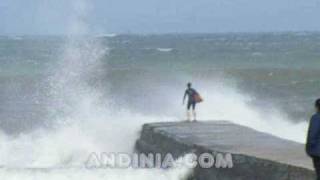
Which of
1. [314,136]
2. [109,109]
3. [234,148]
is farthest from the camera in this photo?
[109,109]

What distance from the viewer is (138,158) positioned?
14.6 m

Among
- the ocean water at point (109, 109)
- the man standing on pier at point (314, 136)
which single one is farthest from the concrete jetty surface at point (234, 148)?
the man standing on pier at point (314, 136)

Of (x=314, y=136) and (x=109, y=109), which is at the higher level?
(x=314, y=136)

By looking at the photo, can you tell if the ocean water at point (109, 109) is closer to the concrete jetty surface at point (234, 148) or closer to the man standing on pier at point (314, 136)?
the concrete jetty surface at point (234, 148)

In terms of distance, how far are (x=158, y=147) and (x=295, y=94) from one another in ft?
61.9

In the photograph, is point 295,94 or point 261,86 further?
point 261,86

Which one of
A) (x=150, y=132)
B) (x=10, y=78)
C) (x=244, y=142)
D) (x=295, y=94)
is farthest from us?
(x=10, y=78)

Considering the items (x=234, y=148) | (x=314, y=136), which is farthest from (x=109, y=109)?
(x=314, y=136)

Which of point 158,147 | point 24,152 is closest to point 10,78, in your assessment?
point 24,152

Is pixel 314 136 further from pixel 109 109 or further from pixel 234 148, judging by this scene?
pixel 109 109

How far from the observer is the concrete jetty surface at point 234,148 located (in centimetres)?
1104

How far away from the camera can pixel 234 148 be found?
12750 mm

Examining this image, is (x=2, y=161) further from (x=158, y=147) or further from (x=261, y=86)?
(x=261, y=86)

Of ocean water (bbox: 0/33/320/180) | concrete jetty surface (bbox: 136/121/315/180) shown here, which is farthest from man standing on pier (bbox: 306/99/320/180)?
ocean water (bbox: 0/33/320/180)
